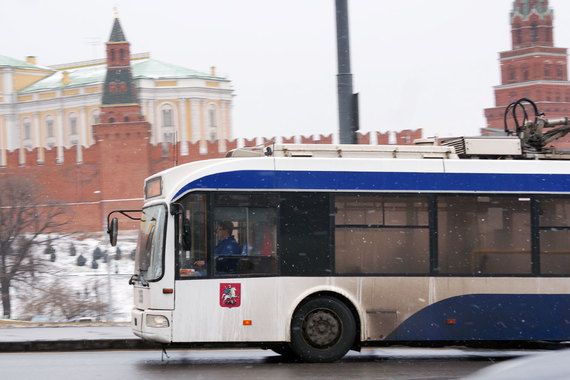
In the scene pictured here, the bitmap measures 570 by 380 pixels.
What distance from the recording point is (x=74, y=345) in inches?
446

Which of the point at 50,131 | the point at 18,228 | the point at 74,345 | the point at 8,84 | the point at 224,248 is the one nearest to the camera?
the point at 224,248

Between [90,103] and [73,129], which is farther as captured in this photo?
[73,129]

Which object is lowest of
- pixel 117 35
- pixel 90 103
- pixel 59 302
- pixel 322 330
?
pixel 59 302

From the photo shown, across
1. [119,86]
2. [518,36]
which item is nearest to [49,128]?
[119,86]

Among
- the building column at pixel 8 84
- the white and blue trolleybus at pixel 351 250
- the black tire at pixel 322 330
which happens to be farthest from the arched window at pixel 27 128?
the black tire at pixel 322 330

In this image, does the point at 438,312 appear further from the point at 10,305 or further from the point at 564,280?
the point at 10,305

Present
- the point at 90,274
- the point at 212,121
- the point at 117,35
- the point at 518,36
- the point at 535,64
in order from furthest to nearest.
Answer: the point at 212,121 < the point at 518,36 < the point at 535,64 < the point at 117,35 < the point at 90,274

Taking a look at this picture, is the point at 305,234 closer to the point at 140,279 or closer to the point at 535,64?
the point at 140,279

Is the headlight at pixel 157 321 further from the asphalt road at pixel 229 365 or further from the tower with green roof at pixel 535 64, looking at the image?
the tower with green roof at pixel 535 64

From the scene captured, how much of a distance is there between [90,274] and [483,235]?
180 ft

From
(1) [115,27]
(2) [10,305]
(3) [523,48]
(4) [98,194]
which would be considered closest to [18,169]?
(4) [98,194]

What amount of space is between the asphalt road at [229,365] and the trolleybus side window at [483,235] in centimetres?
80

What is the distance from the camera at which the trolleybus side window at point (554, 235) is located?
411 inches

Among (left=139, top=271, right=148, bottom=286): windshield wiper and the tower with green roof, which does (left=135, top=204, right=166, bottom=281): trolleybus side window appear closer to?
(left=139, top=271, right=148, bottom=286): windshield wiper
